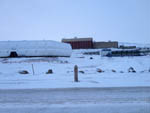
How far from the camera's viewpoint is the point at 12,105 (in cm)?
490

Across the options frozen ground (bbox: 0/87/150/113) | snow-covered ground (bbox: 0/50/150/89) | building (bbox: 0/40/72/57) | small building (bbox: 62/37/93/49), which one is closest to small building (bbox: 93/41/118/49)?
small building (bbox: 62/37/93/49)

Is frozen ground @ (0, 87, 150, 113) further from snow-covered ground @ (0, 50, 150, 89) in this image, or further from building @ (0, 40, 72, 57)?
building @ (0, 40, 72, 57)

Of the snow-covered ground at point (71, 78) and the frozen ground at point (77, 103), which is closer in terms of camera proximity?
the frozen ground at point (77, 103)

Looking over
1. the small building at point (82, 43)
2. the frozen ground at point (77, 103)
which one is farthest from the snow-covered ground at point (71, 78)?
the small building at point (82, 43)

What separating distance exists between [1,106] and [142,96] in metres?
5.06

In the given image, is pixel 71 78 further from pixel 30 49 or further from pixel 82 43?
pixel 82 43

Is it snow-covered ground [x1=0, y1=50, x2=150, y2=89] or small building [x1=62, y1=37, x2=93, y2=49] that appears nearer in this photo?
snow-covered ground [x1=0, y1=50, x2=150, y2=89]

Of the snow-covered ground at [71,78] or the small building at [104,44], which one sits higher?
the small building at [104,44]

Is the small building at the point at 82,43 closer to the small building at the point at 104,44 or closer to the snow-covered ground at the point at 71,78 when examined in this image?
the small building at the point at 104,44

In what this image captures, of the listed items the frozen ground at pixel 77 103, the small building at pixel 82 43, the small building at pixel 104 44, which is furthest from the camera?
the small building at pixel 104 44

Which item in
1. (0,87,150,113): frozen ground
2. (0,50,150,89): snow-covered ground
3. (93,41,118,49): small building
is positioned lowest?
(0,50,150,89): snow-covered ground

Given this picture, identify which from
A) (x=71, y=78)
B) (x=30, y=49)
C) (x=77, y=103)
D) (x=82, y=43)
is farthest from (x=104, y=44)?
(x=77, y=103)

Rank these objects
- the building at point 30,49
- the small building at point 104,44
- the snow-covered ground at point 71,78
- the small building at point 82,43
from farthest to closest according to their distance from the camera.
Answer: the small building at point 104,44, the small building at point 82,43, the building at point 30,49, the snow-covered ground at point 71,78

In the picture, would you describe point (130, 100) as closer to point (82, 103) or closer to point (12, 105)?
point (82, 103)
